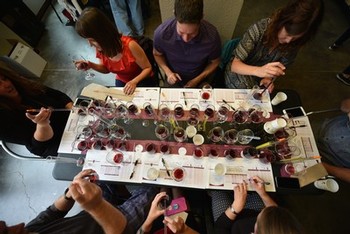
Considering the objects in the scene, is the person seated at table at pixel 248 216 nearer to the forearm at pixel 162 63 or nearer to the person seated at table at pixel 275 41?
the person seated at table at pixel 275 41

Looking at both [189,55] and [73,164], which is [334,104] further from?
[73,164]

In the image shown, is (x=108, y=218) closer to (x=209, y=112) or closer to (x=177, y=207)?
(x=177, y=207)

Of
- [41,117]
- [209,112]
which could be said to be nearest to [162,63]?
[209,112]

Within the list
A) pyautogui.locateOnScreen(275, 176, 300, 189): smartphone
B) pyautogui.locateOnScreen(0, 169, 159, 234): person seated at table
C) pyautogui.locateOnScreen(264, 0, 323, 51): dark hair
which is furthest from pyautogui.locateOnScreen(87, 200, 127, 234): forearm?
pyautogui.locateOnScreen(264, 0, 323, 51): dark hair

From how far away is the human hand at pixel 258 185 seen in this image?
133cm

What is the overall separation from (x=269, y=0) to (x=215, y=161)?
11.2 ft

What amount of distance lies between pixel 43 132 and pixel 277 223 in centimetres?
158

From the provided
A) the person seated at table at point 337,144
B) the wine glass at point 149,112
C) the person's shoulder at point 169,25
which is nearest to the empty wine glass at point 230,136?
the wine glass at point 149,112

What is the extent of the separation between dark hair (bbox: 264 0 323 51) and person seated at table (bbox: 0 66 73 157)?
1736mm

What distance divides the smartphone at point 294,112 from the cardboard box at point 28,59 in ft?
10.3

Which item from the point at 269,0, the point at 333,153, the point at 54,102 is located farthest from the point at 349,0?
the point at 54,102

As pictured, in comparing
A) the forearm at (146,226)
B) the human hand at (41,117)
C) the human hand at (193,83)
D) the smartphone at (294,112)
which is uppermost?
the human hand at (193,83)

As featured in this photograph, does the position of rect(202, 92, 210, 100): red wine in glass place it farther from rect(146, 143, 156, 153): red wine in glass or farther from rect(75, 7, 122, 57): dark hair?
rect(75, 7, 122, 57): dark hair

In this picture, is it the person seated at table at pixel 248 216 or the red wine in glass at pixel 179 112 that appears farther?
the red wine in glass at pixel 179 112
